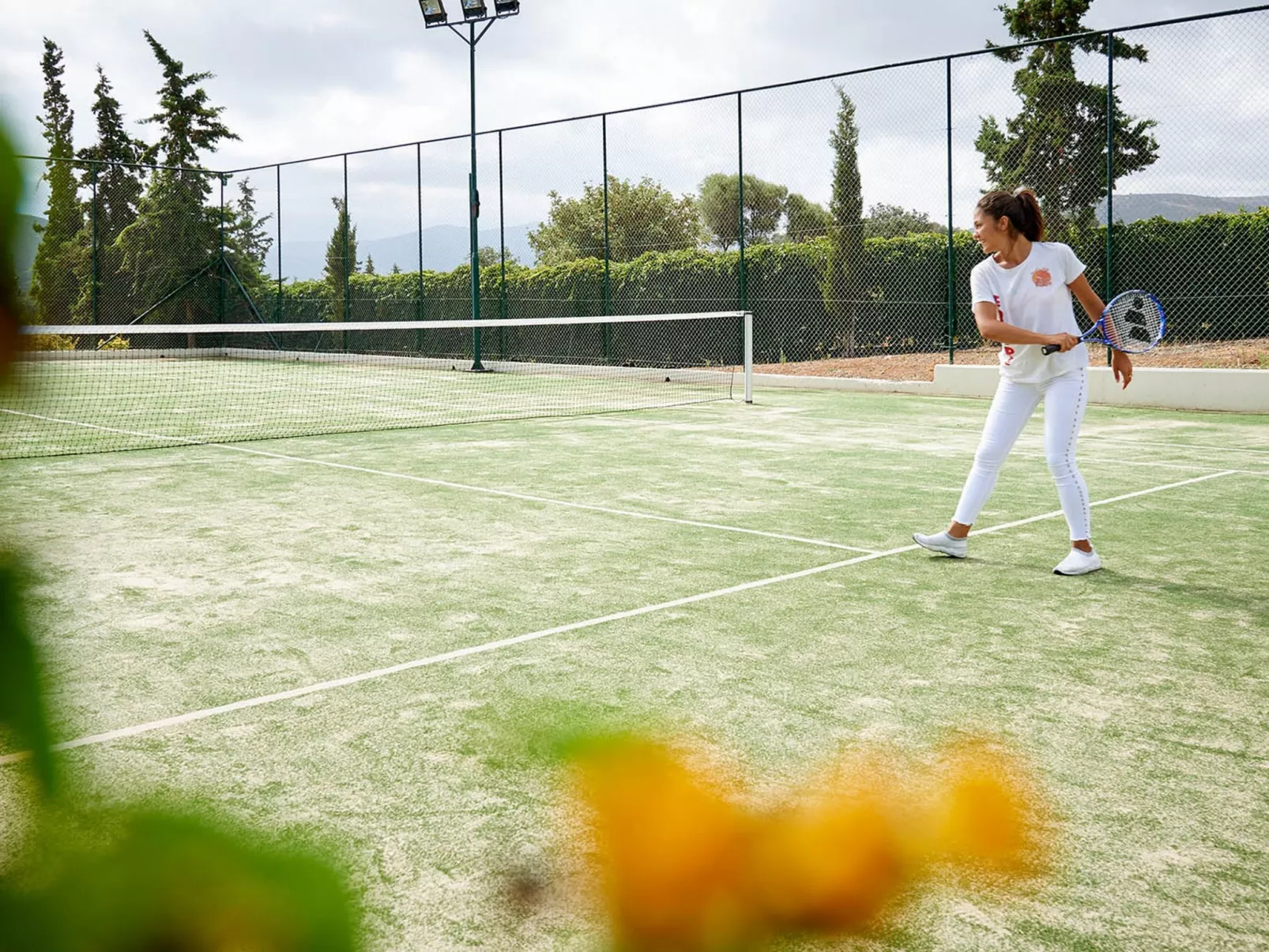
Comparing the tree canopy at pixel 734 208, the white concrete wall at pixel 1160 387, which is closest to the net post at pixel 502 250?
the tree canopy at pixel 734 208

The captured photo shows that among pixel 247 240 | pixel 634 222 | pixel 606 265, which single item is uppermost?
pixel 634 222

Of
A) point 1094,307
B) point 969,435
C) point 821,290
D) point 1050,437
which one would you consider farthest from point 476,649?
point 821,290

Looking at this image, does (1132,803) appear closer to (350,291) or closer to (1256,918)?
(1256,918)

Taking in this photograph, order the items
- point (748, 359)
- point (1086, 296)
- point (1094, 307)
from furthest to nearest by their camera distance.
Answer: point (748, 359)
point (1094, 307)
point (1086, 296)

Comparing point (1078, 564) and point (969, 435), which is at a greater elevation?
point (969, 435)

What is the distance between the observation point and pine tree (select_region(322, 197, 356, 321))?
26453mm

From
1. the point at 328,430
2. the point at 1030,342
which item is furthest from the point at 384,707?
the point at 328,430

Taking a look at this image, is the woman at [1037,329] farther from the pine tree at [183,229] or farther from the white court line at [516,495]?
the pine tree at [183,229]

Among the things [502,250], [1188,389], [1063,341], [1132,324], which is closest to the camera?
[1063,341]

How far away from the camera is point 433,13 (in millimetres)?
19438

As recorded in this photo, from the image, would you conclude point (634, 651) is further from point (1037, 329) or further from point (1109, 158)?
point (1109, 158)

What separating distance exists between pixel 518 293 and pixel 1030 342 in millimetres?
19000

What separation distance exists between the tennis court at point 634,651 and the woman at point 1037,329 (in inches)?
16.7

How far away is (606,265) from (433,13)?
4.80 m
